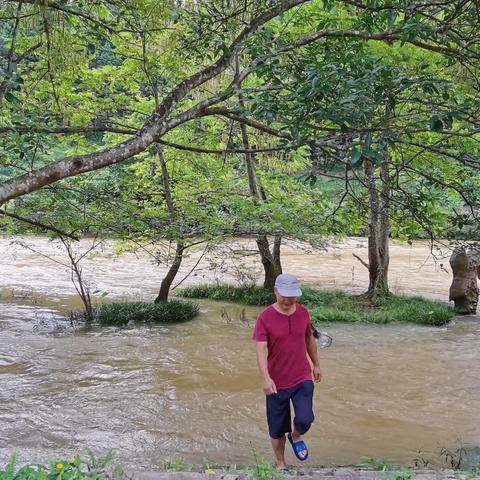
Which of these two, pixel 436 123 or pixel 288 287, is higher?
pixel 436 123

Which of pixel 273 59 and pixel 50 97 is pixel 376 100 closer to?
pixel 273 59

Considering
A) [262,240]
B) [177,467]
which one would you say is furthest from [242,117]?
[262,240]

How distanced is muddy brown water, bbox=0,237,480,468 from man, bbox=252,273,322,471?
1292mm

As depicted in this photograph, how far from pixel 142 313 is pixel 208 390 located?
4211mm

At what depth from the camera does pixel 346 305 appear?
12352 mm

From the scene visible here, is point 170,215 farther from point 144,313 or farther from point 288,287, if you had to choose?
point 288,287

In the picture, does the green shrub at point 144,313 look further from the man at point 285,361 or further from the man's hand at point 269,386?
the man's hand at point 269,386

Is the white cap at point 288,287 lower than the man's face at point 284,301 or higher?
higher

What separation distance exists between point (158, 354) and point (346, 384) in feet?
10.1

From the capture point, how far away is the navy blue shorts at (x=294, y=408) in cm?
400

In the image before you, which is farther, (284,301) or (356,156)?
(284,301)

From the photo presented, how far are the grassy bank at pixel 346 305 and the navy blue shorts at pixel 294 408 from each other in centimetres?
699

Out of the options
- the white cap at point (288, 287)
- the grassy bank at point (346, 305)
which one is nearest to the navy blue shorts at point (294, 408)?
the white cap at point (288, 287)

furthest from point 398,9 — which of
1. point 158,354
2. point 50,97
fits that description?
point 158,354
